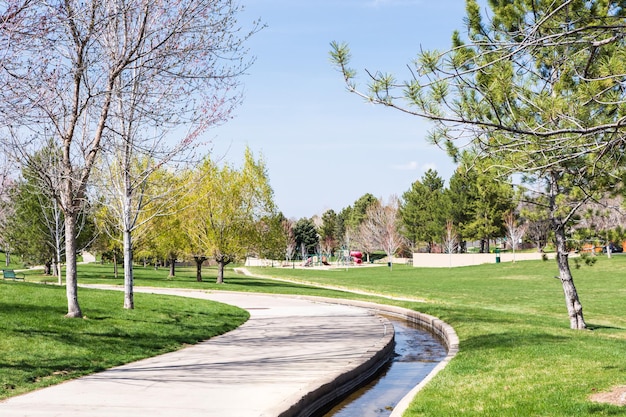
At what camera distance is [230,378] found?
950 cm

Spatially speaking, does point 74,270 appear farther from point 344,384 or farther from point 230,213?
point 230,213

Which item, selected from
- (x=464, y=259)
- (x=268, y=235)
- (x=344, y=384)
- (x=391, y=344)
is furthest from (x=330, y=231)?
(x=344, y=384)

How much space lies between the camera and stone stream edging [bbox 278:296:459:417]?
790 centimetres

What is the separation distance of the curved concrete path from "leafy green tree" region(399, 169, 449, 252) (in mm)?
64611

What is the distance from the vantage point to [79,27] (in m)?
13.3

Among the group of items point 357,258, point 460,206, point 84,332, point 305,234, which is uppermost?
point 460,206

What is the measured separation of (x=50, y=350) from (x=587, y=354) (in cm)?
924

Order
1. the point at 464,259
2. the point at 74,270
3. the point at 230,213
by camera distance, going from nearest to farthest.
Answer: the point at 74,270 → the point at 230,213 → the point at 464,259

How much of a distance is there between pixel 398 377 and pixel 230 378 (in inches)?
125

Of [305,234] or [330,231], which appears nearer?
[305,234]

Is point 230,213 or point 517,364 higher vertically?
point 230,213

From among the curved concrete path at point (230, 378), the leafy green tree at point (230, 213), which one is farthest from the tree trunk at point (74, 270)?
the leafy green tree at point (230, 213)

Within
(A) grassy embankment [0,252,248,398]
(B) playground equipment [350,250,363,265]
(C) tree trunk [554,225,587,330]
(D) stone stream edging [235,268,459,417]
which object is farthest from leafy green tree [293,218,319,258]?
(C) tree trunk [554,225,587,330]

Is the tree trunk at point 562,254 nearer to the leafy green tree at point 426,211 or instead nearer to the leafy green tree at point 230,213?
the leafy green tree at point 230,213
